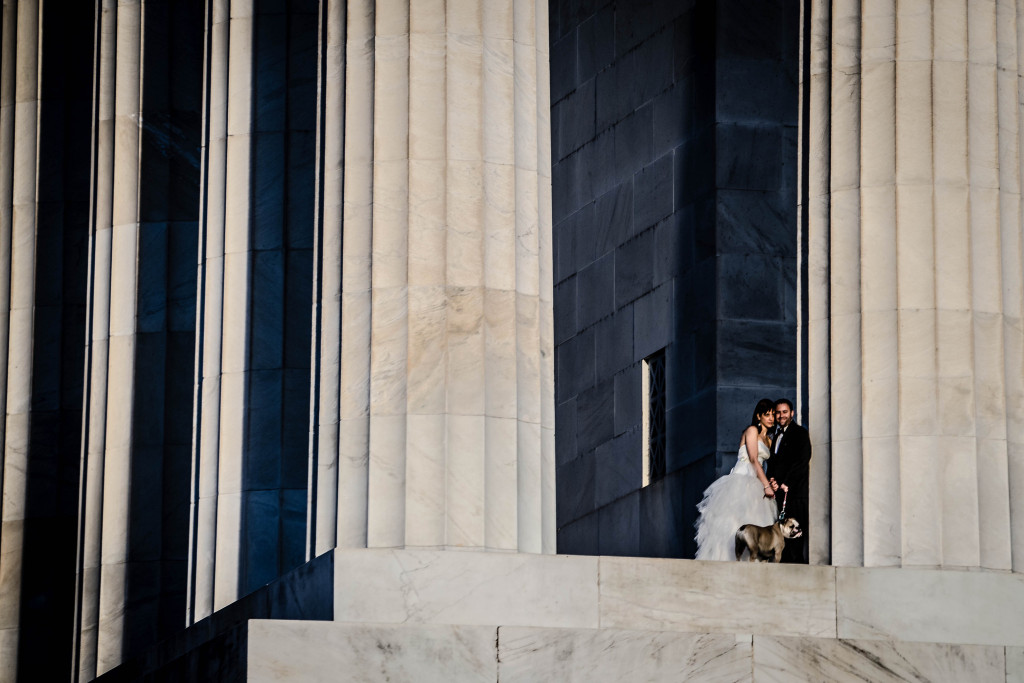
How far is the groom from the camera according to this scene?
142 ft

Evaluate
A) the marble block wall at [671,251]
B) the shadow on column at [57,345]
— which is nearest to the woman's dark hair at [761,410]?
the marble block wall at [671,251]

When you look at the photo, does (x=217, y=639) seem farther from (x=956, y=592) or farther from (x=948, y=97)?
(x=948, y=97)

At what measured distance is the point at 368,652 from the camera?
1517 inches

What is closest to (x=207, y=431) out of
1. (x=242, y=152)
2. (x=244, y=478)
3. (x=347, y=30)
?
(x=244, y=478)

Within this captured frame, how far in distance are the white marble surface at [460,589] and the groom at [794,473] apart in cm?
476

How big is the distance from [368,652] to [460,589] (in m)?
2.05

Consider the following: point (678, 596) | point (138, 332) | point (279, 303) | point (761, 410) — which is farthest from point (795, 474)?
point (138, 332)

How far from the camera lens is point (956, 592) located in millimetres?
41375

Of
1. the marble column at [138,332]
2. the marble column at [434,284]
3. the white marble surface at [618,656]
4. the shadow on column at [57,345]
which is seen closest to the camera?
the white marble surface at [618,656]

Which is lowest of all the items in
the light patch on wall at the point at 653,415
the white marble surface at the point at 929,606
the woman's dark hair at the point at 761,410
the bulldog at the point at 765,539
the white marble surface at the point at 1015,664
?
the white marble surface at the point at 1015,664

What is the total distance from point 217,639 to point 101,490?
1273 cm

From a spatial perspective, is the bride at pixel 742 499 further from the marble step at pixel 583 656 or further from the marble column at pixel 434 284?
the marble step at pixel 583 656

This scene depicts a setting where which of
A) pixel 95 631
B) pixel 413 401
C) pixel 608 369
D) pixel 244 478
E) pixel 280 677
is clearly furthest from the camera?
pixel 608 369

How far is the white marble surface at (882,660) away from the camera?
1570 inches
